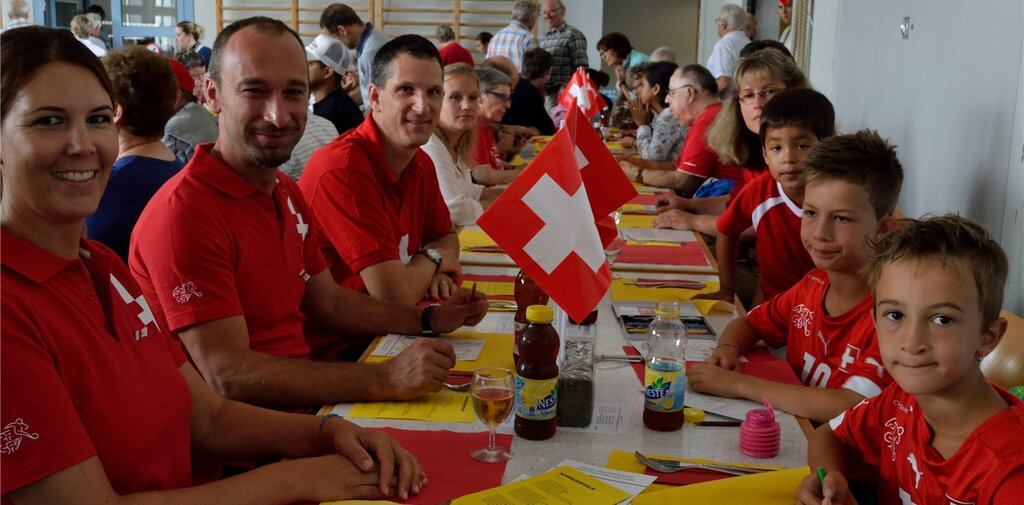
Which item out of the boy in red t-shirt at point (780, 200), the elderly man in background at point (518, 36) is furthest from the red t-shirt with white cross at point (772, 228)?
the elderly man in background at point (518, 36)

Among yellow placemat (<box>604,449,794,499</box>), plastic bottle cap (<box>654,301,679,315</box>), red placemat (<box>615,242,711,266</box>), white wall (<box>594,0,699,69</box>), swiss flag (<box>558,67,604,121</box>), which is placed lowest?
red placemat (<box>615,242,711,266</box>)

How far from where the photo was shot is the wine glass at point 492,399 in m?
1.36

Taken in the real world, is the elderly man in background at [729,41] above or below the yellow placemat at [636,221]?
above

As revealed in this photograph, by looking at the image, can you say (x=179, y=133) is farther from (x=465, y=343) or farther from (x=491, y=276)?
(x=465, y=343)

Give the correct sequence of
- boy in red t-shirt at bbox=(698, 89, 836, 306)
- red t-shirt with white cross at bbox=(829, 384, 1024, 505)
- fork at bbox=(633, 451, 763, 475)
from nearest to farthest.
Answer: red t-shirt with white cross at bbox=(829, 384, 1024, 505) < fork at bbox=(633, 451, 763, 475) < boy in red t-shirt at bbox=(698, 89, 836, 306)

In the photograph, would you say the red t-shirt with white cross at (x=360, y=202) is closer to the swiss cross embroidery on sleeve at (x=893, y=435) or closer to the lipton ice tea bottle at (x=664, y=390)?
the lipton ice tea bottle at (x=664, y=390)

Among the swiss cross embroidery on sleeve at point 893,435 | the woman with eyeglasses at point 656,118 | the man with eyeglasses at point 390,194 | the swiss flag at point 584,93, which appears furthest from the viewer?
the swiss flag at point 584,93

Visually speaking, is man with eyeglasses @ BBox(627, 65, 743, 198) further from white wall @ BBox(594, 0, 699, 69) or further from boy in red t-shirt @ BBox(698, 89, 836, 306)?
white wall @ BBox(594, 0, 699, 69)

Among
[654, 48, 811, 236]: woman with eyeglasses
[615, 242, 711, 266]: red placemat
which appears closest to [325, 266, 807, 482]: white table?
[615, 242, 711, 266]: red placemat

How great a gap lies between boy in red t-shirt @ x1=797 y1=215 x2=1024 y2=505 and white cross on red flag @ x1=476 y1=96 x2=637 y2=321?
45cm

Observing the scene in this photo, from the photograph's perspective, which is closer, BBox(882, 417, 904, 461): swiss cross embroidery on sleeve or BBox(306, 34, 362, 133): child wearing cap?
BBox(882, 417, 904, 461): swiss cross embroidery on sleeve

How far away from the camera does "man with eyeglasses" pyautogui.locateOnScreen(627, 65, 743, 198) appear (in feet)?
14.5

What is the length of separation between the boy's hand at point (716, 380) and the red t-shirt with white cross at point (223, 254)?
34.3 inches

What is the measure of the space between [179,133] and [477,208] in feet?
4.60
